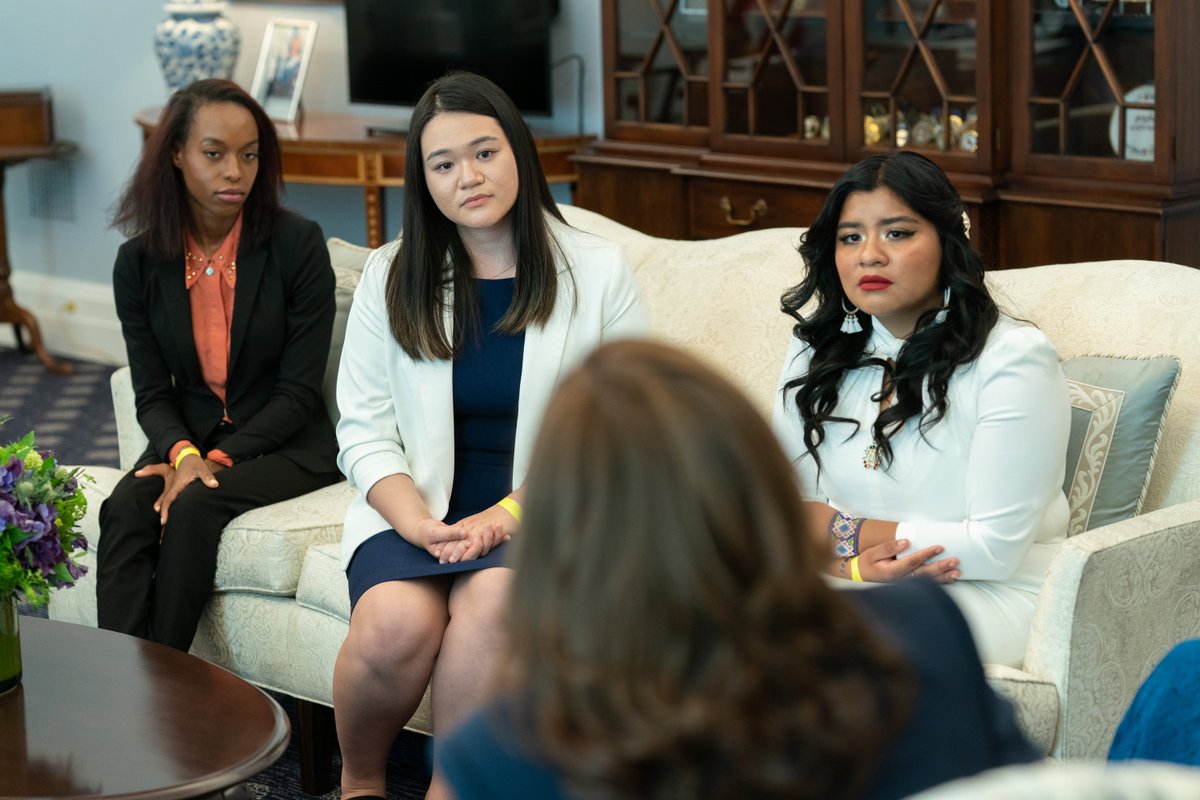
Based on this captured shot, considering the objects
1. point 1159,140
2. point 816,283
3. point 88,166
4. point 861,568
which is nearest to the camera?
point 861,568

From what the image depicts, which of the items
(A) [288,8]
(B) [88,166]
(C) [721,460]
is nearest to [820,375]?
(C) [721,460]

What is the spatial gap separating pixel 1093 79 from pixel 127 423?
221cm

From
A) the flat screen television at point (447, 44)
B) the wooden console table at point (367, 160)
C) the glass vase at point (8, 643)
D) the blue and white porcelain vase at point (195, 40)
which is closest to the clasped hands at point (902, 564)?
the glass vase at point (8, 643)

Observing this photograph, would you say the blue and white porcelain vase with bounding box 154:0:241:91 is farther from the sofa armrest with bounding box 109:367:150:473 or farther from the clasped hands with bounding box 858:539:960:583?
the clasped hands with bounding box 858:539:960:583

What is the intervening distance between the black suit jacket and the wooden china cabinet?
4.65ft

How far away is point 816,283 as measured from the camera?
92.7 inches

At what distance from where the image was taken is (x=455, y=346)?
2.48 metres

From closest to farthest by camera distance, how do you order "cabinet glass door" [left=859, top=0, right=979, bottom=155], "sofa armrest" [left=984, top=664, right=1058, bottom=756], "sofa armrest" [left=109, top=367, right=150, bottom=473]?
"sofa armrest" [left=984, top=664, right=1058, bottom=756], "sofa armrest" [left=109, top=367, right=150, bottom=473], "cabinet glass door" [left=859, top=0, right=979, bottom=155]

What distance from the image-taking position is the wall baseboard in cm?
632

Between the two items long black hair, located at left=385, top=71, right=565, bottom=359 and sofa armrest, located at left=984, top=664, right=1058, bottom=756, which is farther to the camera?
long black hair, located at left=385, top=71, right=565, bottom=359

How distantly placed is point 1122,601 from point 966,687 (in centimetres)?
113

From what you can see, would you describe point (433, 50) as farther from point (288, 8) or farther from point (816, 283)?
point (816, 283)

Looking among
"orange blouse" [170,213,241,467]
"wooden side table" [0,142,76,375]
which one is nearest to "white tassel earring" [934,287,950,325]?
"orange blouse" [170,213,241,467]

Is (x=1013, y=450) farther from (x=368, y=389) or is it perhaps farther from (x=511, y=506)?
(x=368, y=389)
